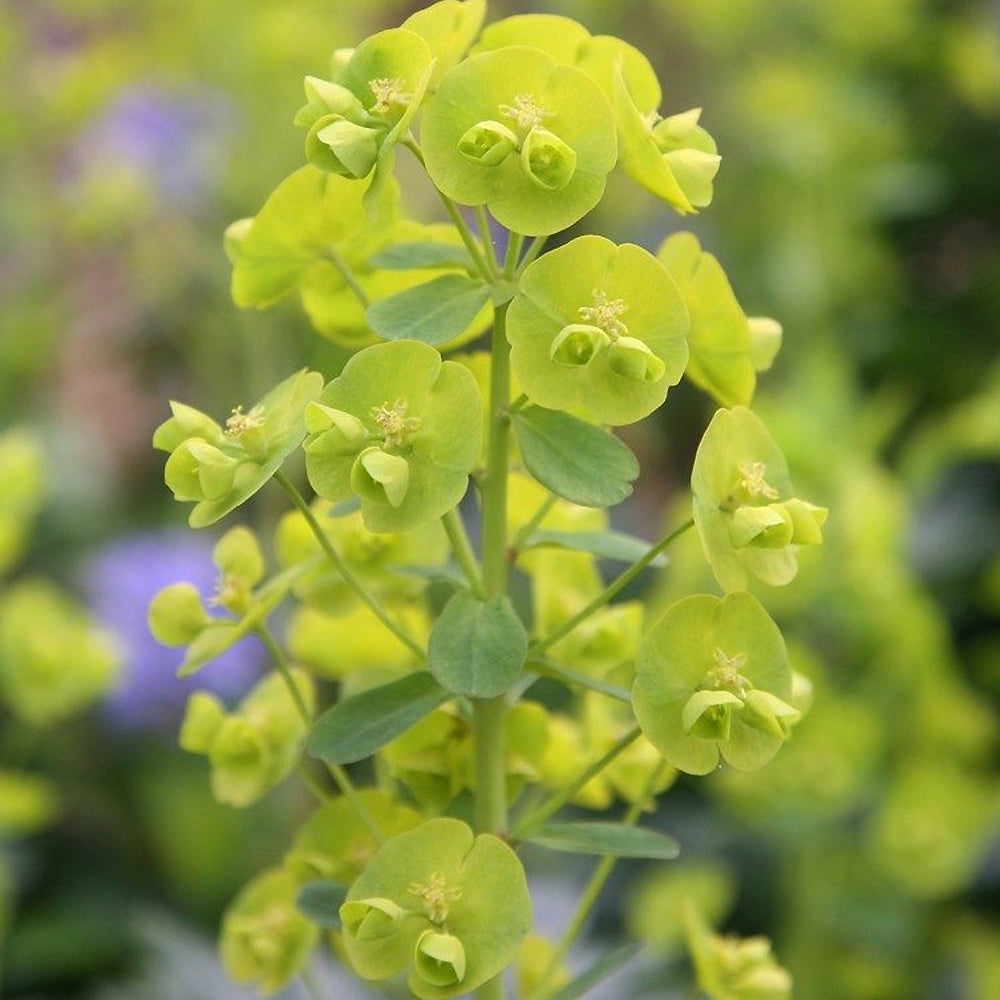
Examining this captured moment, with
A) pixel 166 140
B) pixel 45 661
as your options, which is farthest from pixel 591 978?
pixel 166 140

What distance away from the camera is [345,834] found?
67 cm

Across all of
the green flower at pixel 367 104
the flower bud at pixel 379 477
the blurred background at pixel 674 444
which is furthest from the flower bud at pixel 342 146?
the blurred background at pixel 674 444

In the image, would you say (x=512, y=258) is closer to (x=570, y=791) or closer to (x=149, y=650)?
(x=570, y=791)

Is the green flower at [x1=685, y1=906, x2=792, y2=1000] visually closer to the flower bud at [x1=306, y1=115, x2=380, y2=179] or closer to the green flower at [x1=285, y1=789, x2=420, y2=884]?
the green flower at [x1=285, y1=789, x2=420, y2=884]

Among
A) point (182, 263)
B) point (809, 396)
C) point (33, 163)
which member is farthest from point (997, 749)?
point (33, 163)

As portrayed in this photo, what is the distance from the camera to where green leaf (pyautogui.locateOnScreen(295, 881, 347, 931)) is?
63cm

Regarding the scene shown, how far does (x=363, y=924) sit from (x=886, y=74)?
1952 millimetres

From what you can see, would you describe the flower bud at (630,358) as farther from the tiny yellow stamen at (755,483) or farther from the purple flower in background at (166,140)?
the purple flower in background at (166,140)

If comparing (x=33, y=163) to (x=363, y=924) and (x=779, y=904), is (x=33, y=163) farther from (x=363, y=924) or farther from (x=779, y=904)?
(x=363, y=924)

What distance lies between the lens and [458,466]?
56 cm

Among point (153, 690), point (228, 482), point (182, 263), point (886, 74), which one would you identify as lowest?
point (153, 690)

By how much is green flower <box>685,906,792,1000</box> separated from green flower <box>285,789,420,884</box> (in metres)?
0.14

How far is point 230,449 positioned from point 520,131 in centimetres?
16

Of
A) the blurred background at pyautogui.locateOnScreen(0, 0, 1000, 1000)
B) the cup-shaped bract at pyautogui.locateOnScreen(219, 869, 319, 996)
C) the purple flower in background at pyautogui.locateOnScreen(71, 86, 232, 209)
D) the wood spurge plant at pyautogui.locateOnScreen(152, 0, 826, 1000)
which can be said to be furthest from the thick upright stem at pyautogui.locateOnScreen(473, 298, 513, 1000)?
the purple flower in background at pyautogui.locateOnScreen(71, 86, 232, 209)
